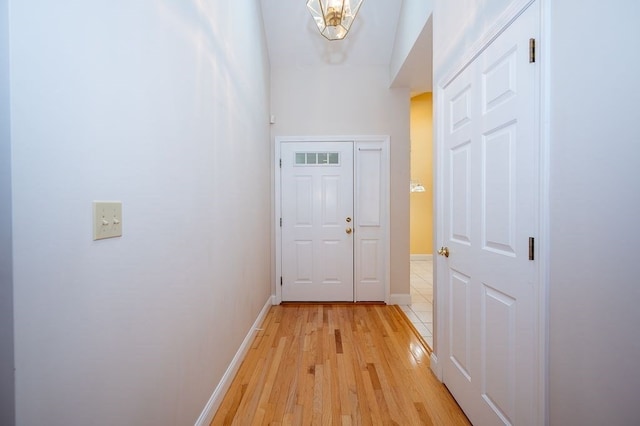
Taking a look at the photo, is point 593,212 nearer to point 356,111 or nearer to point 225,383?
point 225,383

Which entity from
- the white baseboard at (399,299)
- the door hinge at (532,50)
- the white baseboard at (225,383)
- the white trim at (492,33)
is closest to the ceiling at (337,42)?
the white trim at (492,33)

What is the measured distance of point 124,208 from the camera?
0.94m

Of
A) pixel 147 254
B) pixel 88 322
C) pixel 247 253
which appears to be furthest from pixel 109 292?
pixel 247 253

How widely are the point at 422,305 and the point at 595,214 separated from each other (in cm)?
286

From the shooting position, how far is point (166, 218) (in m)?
1.19

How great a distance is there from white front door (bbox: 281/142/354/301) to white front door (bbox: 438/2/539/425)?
175cm

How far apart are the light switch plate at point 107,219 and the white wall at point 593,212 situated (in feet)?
5.08

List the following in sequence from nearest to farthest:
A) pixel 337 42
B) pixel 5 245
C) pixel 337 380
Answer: pixel 5 245 → pixel 337 380 → pixel 337 42

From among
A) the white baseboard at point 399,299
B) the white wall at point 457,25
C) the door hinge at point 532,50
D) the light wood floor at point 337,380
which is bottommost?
the light wood floor at point 337,380

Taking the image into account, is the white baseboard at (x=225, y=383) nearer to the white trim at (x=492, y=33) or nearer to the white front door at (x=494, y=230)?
the white front door at (x=494, y=230)

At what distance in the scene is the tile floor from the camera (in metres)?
2.79

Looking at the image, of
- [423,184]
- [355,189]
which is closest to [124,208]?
[355,189]

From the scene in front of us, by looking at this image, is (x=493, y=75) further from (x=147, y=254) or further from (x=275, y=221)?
(x=275, y=221)

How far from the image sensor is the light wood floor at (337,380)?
160 cm
